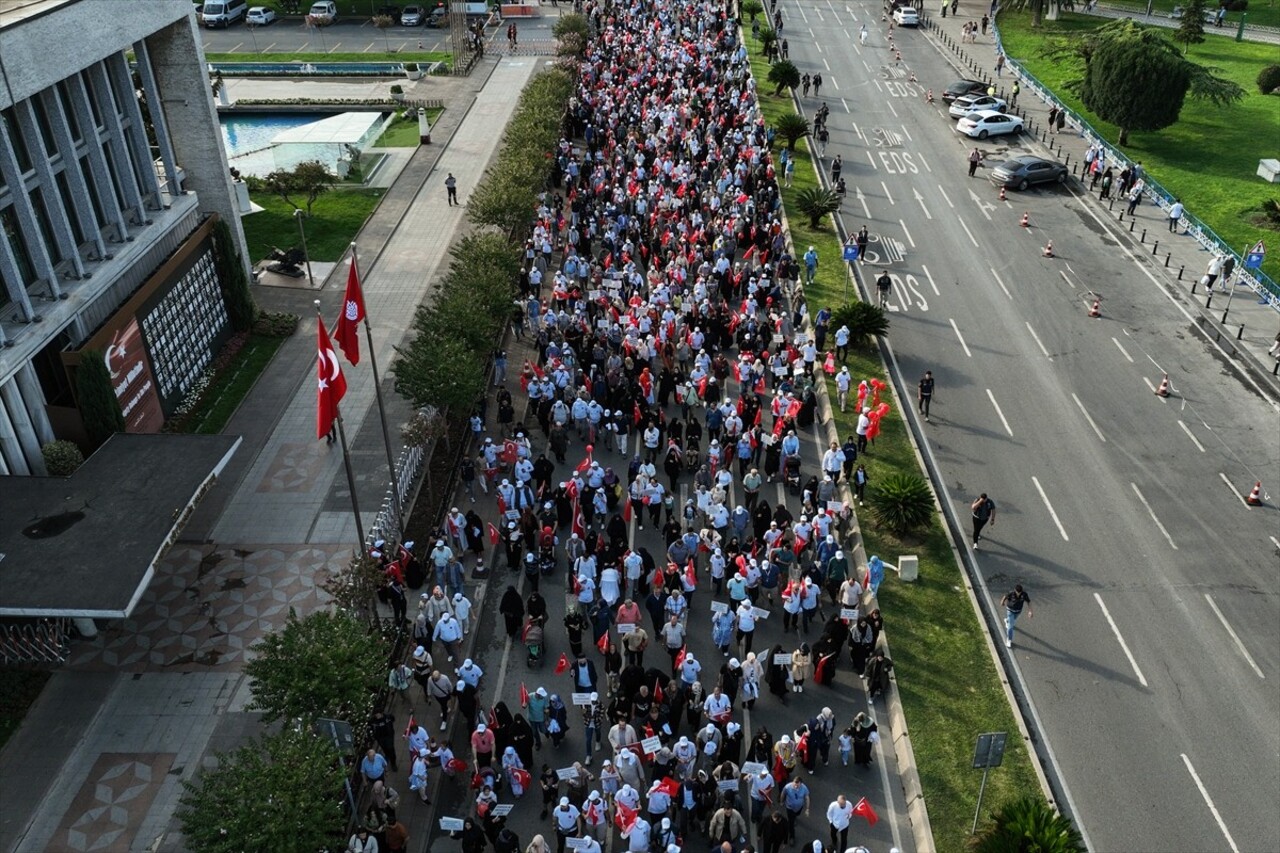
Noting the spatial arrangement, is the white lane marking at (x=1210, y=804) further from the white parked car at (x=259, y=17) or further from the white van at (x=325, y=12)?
the white parked car at (x=259, y=17)

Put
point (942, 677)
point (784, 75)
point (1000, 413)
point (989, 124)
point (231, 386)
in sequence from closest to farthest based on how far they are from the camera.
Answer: point (942, 677) < point (1000, 413) < point (231, 386) < point (989, 124) < point (784, 75)

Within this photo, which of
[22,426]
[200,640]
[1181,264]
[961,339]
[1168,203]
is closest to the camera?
[200,640]

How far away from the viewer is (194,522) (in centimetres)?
2556

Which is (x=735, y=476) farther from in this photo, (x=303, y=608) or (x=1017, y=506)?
(x=303, y=608)

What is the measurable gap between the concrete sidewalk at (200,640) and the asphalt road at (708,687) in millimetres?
2797

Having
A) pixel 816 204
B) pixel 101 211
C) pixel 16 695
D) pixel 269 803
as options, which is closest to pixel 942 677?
pixel 269 803

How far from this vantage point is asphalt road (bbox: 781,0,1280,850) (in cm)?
1986

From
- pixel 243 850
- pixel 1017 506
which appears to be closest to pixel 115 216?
pixel 243 850

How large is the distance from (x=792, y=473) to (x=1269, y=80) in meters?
48.8

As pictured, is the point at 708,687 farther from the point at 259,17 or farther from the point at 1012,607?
the point at 259,17

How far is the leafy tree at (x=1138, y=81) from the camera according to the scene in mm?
48625

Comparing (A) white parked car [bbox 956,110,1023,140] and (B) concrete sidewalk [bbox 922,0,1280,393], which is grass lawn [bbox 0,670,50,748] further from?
(A) white parked car [bbox 956,110,1023,140]

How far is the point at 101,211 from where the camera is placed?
28.0 meters

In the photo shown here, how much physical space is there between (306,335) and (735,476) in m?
14.8
